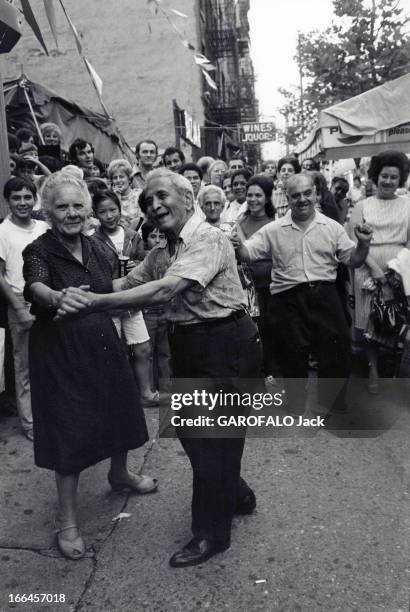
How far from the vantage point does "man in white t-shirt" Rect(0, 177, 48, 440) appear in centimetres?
426

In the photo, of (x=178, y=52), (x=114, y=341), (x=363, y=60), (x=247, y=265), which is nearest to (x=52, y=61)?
(x=178, y=52)

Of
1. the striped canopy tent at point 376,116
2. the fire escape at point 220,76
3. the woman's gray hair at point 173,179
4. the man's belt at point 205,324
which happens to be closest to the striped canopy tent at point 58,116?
the striped canopy tent at point 376,116

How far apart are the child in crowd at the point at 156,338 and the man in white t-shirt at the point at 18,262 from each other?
3.14ft

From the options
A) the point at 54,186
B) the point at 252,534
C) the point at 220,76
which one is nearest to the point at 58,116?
the point at 54,186

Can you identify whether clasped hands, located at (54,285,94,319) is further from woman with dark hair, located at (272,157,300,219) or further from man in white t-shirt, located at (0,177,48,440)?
woman with dark hair, located at (272,157,300,219)

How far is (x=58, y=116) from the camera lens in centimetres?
962

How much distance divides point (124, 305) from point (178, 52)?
17.0m

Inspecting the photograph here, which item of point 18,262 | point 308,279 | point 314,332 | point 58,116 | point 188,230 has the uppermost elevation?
point 58,116

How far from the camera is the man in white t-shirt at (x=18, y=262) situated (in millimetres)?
4258

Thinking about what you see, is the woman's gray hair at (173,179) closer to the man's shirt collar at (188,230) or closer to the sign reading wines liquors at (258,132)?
the man's shirt collar at (188,230)

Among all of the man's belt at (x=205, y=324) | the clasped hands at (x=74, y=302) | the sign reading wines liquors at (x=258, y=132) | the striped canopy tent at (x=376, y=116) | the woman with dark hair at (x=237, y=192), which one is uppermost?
the sign reading wines liquors at (x=258, y=132)

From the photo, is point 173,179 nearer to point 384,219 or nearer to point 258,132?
point 384,219

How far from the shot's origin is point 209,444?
2.79 meters

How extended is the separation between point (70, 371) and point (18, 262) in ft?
5.54
